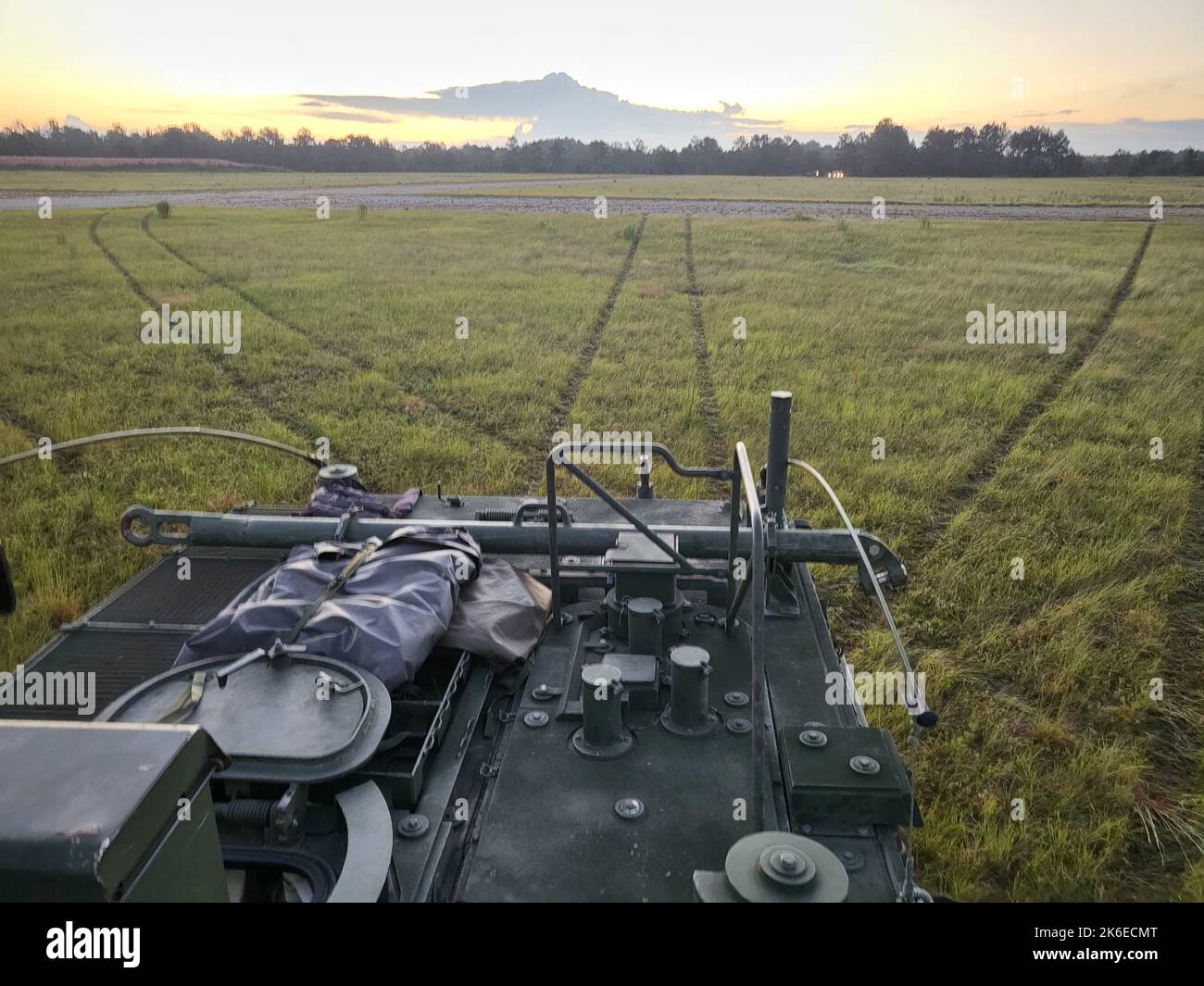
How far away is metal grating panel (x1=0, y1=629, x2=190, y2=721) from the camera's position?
12.4 feet

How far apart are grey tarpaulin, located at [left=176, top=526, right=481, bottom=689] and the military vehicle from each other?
0.04 feet

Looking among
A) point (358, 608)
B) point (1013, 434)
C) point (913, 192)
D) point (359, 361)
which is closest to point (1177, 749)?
point (358, 608)

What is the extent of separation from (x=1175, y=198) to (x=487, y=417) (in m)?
41.3

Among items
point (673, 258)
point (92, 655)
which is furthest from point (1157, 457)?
point (673, 258)

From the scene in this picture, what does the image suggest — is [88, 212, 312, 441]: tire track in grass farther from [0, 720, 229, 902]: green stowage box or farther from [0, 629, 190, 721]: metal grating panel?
[0, 720, 229, 902]: green stowage box

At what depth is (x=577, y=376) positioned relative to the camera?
42.2 ft

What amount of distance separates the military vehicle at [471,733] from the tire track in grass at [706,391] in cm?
521

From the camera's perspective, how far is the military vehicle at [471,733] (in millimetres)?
1793

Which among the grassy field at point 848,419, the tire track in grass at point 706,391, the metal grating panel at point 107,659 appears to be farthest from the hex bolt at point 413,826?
the tire track in grass at point 706,391

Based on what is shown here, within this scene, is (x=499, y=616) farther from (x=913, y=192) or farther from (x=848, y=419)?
(x=913, y=192)

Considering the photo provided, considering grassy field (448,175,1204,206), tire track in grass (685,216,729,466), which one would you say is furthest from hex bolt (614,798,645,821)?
grassy field (448,175,1204,206)

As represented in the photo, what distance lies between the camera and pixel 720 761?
320 centimetres

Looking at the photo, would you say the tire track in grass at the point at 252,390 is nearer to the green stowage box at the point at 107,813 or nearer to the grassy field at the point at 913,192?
the green stowage box at the point at 107,813

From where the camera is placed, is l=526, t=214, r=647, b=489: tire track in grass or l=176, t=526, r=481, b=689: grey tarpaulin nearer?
l=176, t=526, r=481, b=689: grey tarpaulin
